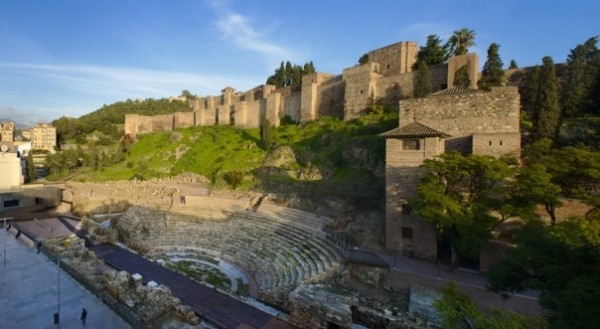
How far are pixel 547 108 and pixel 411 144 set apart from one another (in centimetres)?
962

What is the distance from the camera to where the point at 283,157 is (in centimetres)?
3103

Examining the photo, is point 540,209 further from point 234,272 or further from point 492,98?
point 234,272

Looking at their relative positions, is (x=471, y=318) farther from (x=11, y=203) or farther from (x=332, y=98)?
(x=11, y=203)

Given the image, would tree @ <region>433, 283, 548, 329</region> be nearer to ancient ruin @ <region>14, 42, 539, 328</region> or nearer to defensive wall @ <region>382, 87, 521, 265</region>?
ancient ruin @ <region>14, 42, 539, 328</region>

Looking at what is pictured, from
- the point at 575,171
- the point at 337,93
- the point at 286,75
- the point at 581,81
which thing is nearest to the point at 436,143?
the point at 575,171

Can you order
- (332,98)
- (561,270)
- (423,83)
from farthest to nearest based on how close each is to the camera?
(332,98) < (423,83) < (561,270)

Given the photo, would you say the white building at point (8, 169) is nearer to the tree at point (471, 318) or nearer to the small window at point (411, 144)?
the small window at point (411, 144)

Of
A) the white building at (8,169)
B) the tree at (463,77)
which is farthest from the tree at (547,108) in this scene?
the white building at (8,169)

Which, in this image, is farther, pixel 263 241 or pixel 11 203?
pixel 11 203

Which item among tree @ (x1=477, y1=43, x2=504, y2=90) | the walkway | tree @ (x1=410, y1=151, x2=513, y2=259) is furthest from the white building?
tree @ (x1=477, y1=43, x2=504, y2=90)

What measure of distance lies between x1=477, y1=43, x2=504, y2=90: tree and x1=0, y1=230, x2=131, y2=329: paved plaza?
2795 cm

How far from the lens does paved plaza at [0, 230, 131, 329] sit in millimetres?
10539

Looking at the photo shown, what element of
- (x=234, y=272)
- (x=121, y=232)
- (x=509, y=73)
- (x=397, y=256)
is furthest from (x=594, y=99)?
(x=121, y=232)

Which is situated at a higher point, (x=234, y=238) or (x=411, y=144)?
(x=411, y=144)
